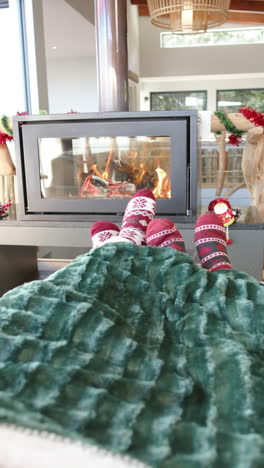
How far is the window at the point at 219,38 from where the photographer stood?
6934 mm

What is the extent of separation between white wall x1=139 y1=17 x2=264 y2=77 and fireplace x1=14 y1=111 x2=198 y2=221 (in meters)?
5.48

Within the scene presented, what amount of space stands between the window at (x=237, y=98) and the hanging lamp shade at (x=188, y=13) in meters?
3.83

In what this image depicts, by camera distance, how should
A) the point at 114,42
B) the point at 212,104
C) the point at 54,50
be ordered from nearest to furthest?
the point at 114,42, the point at 54,50, the point at 212,104

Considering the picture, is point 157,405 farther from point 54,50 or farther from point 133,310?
point 54,50

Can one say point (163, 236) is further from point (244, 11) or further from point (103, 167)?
point (244, 11)

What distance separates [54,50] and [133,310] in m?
6.92

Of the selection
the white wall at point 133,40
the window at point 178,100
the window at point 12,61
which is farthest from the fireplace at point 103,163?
the window at point 178,100

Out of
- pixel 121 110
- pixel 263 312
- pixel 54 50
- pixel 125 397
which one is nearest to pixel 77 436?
pixel 125 397

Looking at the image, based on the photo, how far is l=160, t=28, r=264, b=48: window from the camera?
693cm

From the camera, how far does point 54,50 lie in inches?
271

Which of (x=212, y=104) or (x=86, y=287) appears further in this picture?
(x=212, y=104)

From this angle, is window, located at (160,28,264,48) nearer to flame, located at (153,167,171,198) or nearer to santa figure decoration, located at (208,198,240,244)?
flame, located at (153,167,171,198)

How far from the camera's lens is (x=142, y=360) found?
618mm

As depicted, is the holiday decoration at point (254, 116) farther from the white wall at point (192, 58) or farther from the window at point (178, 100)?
the window at point (178, 100)
